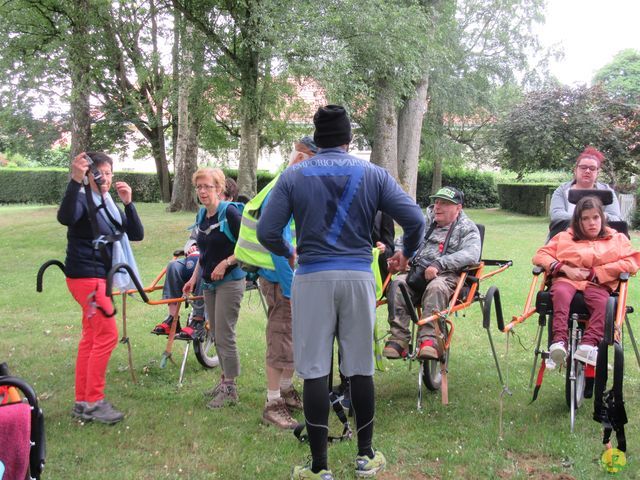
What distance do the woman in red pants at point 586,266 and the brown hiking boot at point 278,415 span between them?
6.10 feet

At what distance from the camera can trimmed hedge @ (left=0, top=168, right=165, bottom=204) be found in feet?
112

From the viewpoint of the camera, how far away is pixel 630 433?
4207mm

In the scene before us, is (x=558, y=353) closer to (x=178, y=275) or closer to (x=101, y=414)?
(x=101, y=414)

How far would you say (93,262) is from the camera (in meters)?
4.38

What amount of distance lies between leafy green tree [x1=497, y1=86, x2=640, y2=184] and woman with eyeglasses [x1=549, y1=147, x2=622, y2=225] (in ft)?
59.7

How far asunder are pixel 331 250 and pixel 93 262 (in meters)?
1.97

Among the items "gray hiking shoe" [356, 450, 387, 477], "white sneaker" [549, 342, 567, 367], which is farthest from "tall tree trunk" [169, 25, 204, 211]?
"gray hiking shoe" [356, 450, 387, 477]

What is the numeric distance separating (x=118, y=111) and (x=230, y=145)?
5.21 metres

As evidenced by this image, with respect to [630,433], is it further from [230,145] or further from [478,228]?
[230,145]

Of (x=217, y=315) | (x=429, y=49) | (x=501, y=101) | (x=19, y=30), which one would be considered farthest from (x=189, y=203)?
(x=217, y=315)

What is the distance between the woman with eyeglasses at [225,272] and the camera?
4.77m

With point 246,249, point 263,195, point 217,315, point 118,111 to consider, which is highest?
point 118,111

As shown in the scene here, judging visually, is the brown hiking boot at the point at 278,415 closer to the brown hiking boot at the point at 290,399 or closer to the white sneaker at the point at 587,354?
the brown hiking boot at the point at 290,399

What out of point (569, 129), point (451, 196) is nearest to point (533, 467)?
point (451, 196)
